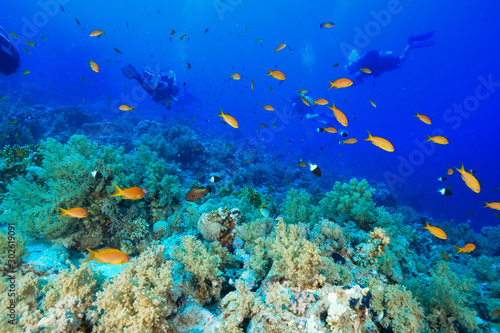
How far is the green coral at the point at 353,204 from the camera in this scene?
15.0 ft

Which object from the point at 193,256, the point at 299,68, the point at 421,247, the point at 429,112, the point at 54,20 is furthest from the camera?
the point at 299,68

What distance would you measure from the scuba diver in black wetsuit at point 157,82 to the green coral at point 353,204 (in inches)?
584

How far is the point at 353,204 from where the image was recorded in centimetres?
475

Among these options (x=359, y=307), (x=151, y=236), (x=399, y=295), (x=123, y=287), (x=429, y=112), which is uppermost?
(x=429, y=112)

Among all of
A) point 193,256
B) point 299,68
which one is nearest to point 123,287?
point 193,256

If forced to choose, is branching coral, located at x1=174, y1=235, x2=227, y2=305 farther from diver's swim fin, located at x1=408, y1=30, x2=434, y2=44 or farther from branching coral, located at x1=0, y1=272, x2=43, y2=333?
diver's swim fin, located at x1=408, y1=30, x2=434, y2=44

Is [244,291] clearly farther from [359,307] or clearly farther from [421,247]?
[421,247]

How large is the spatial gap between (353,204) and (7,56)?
1871 cm

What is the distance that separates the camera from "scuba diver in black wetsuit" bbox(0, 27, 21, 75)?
11023mm

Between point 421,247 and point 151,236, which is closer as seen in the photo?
point 151,236

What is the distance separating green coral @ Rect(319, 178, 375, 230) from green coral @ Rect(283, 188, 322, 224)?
0.38m

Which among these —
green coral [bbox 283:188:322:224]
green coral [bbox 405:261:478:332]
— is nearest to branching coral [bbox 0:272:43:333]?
green coral [bbox 283:188:322:224]

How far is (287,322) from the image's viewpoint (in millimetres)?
1949

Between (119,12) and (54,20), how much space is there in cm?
3670
